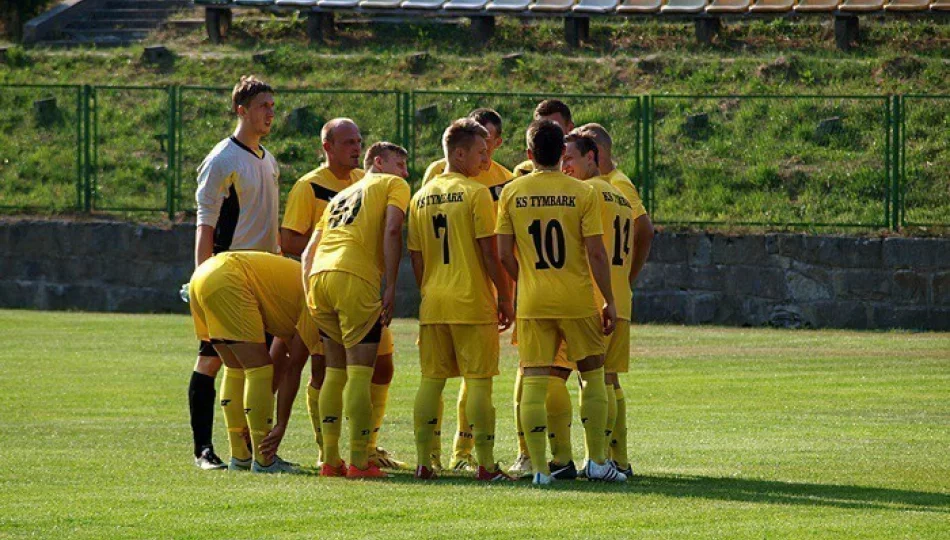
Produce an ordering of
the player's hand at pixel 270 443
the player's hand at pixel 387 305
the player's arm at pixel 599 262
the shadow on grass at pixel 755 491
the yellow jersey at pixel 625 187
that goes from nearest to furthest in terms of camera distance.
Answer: the shadow on grass at pixel 755 491 → the player's arm at pixel 599 262 → the player's hand at pixel 387 305 → the player's hand at pixel 270 443 → the yellow jersey at pixel 625 187

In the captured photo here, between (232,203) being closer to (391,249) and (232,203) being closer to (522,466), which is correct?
(391,249)

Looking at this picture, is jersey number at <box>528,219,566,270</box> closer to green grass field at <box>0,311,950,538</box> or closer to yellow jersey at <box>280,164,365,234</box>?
green grass field at <box>0,311,950,538</box>

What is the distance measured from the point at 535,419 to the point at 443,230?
121 cm

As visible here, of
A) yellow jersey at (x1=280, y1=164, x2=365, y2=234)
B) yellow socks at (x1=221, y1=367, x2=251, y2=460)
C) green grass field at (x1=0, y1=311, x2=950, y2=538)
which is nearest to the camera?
green grass field at (x1=0, y1=311, x2=950, y2=538)

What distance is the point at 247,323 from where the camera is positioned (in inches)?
414

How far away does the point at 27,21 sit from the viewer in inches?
1373

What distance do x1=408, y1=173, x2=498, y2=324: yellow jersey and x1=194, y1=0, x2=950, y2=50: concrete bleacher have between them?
65.6 ft

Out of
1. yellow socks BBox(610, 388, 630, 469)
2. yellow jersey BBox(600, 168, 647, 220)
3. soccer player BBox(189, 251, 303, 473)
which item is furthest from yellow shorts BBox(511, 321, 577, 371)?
soccer player BBox(189, 251, 303, 473)

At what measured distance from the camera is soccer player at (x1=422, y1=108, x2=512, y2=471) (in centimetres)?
1082

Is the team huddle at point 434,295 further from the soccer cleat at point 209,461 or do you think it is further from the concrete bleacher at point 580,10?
the concrete bleacher at point 580,10

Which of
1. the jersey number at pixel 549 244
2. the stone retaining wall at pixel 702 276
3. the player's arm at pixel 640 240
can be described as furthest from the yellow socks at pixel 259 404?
the stone retaining wall at pixel 702 276

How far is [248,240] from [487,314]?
1.74 m

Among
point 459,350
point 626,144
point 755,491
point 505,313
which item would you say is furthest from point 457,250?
point 626,144

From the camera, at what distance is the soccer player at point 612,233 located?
10586mm
